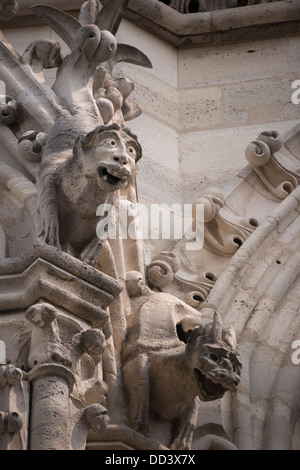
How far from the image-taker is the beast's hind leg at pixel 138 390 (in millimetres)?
7273

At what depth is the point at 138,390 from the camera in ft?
24.1

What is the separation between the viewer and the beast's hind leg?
23.9 ft

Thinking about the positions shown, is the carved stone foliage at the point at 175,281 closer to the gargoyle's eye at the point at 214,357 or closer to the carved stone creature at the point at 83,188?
the carved stone creature at the point at 83,188

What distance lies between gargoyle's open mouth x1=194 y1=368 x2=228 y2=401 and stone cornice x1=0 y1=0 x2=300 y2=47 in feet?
12.3

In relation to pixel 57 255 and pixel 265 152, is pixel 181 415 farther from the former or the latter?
pixel 265 152

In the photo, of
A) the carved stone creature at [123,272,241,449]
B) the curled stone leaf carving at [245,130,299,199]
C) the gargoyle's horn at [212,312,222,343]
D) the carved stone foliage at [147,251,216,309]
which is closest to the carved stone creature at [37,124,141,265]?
the carved stone creature at [123,272,241,449]

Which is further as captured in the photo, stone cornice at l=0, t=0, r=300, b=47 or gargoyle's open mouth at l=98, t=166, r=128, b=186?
stone cornice at l=0, t=0, r=300, b=47

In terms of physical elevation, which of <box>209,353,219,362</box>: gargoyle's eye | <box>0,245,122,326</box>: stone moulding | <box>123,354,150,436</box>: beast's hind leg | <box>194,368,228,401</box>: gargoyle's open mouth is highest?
<box>0,245,122,326</box>: stone moulding

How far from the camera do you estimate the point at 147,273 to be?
8398 millimetres

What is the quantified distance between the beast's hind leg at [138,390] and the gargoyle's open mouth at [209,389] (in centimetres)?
27

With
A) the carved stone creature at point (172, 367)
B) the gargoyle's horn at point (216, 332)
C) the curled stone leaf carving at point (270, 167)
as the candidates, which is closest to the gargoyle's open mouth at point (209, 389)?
the carved stone creature at point (172, 367)

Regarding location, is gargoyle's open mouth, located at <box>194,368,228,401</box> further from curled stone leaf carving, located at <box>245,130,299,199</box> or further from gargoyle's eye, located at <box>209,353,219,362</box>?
curled stone leaf carving, located at <box>245,130,299,199</box>
